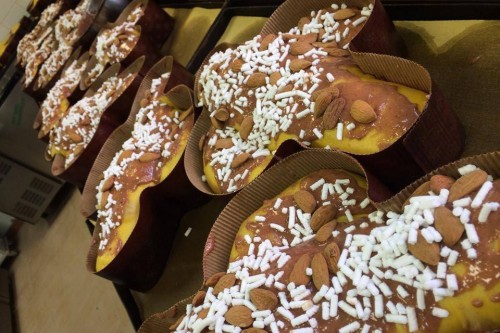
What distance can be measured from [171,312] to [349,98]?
102cm

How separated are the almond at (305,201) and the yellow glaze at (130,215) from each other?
87 cm

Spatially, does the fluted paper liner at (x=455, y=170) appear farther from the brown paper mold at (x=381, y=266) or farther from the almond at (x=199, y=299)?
the almond at (x=199, y=299)

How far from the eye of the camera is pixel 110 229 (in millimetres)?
2383

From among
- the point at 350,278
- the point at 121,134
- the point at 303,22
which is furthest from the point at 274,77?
the point at 121,134

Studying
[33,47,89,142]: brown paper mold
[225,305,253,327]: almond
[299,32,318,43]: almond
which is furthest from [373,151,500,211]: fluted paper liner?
[33,47,89,142]: brown paper mold

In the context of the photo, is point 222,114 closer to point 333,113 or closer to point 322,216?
point 333,113

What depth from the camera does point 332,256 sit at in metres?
1.29

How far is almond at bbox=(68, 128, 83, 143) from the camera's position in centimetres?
328

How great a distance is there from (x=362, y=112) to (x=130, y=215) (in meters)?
1.35

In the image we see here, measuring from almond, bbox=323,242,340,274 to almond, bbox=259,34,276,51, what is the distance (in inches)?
41.6

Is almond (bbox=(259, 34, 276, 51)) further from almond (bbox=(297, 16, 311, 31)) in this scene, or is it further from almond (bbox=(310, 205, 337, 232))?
almond (bbox=(310, 205, 337, 232))

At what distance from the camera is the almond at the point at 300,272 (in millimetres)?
1328

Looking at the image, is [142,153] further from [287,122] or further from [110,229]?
[287,122]

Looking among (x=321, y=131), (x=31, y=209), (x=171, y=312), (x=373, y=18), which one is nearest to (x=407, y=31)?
(x=373, y=18)
